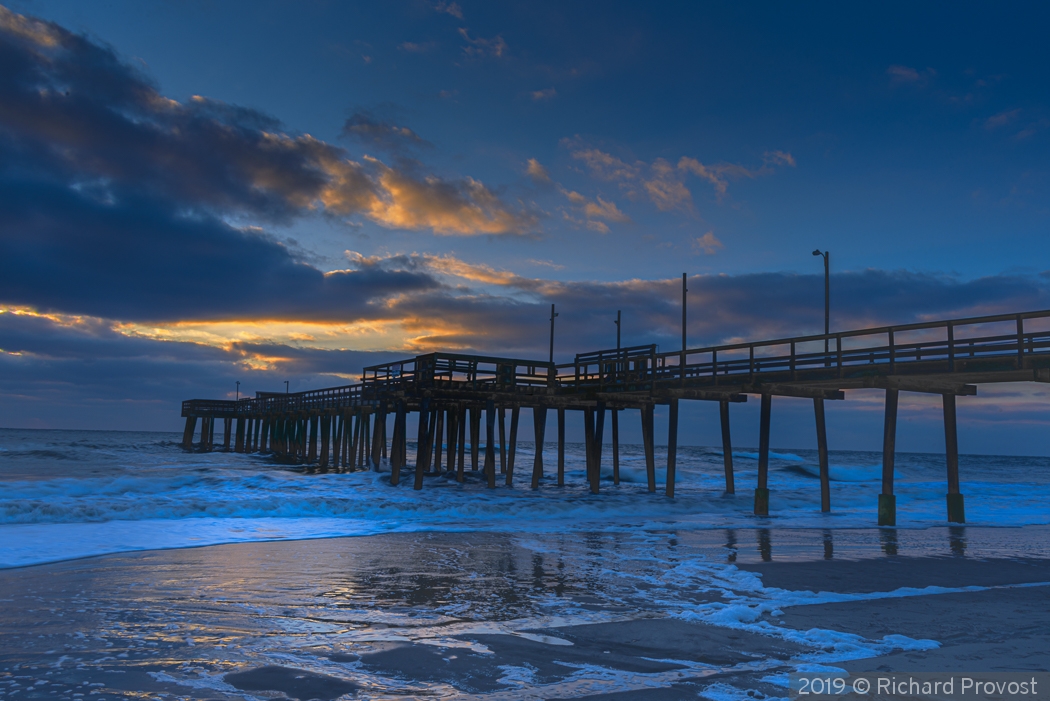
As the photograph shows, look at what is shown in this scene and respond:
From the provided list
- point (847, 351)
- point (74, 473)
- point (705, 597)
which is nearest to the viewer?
point (705, 597)

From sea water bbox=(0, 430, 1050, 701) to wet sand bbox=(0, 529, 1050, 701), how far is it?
4cm

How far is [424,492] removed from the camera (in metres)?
26.8

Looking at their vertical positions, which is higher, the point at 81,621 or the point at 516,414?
the point at 516,414

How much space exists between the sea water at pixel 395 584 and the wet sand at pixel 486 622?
0.04 metres

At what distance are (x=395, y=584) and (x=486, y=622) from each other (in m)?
2.71

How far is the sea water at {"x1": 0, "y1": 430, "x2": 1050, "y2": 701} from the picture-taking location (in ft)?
18.8

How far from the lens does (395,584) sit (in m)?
9.59

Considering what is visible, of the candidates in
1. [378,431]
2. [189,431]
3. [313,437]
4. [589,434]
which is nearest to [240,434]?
[189,431]

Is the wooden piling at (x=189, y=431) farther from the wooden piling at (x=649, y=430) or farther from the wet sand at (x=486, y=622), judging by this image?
the wet sand at (x=486, y=622)

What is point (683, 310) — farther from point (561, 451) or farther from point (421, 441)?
point (421, 441)

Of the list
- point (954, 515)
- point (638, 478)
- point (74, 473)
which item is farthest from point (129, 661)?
point (638, 478)

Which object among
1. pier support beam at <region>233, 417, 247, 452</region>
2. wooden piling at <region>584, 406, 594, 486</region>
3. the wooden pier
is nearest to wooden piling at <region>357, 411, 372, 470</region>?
the wooden pier

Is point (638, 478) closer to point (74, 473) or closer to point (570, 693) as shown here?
point (74, 473)

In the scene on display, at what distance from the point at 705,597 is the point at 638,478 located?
46914 millimetres
